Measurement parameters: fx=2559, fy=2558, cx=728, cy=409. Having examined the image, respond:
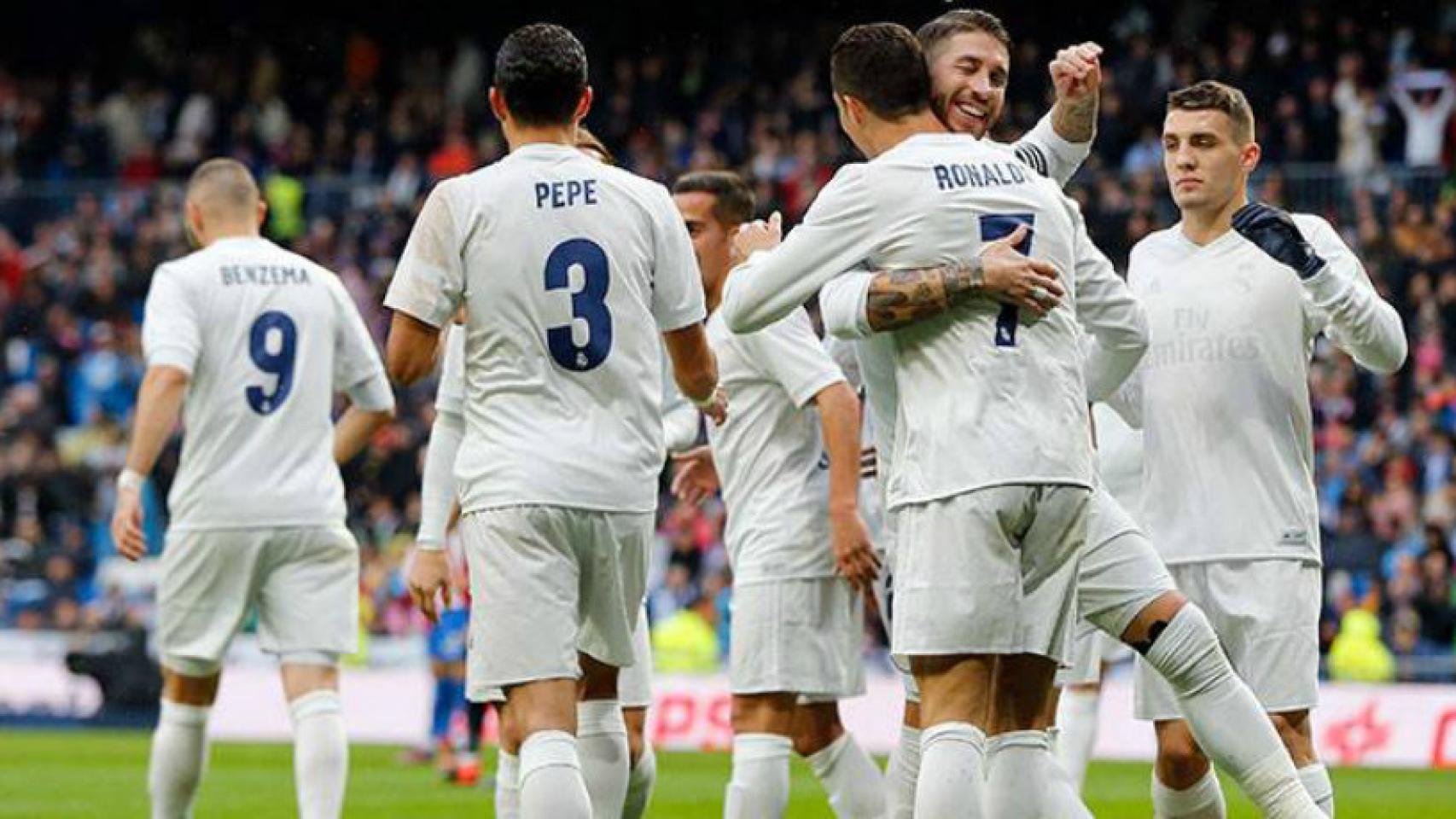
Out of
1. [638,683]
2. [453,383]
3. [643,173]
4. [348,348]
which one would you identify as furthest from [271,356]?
[643,173]

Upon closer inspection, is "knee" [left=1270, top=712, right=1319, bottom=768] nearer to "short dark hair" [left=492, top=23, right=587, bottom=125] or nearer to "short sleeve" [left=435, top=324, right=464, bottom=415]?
"short sleeve" [left=435, top=324, right=464, bottom=415]

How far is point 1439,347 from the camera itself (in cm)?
2105

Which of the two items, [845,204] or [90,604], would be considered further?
[90,604]

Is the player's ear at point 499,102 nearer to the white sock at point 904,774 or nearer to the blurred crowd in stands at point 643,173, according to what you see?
the white sock at point 904,774

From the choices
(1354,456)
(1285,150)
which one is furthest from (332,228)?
(1354,456)

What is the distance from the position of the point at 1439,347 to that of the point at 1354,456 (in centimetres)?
126

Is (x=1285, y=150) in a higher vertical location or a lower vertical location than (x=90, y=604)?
higher

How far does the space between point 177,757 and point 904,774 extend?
2.59 metres

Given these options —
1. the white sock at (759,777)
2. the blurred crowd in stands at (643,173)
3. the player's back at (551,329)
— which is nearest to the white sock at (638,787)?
the white sock at (759,777)

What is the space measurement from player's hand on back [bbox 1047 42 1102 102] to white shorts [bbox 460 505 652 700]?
67.5 inches

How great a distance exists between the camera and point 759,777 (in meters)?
8.13

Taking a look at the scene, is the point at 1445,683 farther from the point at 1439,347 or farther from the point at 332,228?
the point at 332,228

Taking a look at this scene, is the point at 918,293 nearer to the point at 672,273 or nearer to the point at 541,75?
the point at 672,273

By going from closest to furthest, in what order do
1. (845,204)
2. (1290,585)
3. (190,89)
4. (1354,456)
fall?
(845,204) < (1290,585) < (1354,456) < (190,89)
